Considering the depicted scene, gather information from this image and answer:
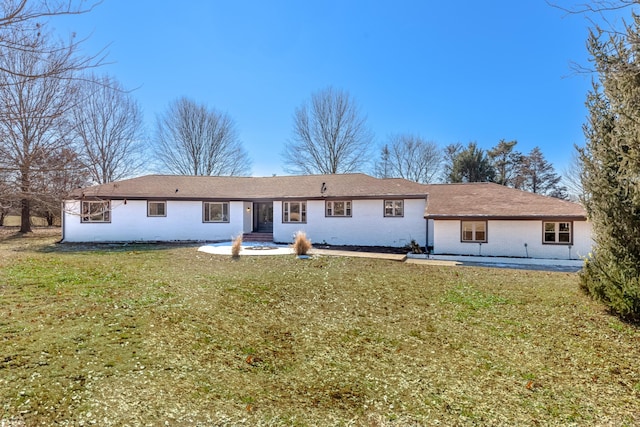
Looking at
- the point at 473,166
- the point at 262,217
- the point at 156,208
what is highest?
the point at 473,166

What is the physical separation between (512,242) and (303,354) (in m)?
12.4

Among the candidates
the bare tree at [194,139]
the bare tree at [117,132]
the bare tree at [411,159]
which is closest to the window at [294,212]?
the bare tree at [117,132]

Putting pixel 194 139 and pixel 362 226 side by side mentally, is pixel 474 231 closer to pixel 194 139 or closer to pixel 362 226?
pixel 362 226

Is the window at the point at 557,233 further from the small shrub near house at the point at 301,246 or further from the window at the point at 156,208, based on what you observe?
the window at the point at 156,208

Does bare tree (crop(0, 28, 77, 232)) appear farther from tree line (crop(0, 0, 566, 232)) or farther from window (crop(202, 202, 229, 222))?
tree line (crop(0, 0, 566, 232))

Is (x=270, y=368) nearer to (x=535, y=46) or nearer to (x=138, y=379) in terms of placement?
(x=138, y=379)

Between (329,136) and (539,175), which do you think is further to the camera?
(539,175)

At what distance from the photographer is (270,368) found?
4.47 m

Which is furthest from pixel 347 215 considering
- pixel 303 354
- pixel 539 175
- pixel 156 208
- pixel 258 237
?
pixel 539 175

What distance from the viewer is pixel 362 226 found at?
663 inches

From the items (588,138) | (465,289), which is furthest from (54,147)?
(588,138)

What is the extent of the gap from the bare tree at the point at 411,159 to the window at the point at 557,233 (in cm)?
2067

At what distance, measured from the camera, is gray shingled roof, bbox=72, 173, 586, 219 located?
13961 mm

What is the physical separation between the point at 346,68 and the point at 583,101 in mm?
13271
